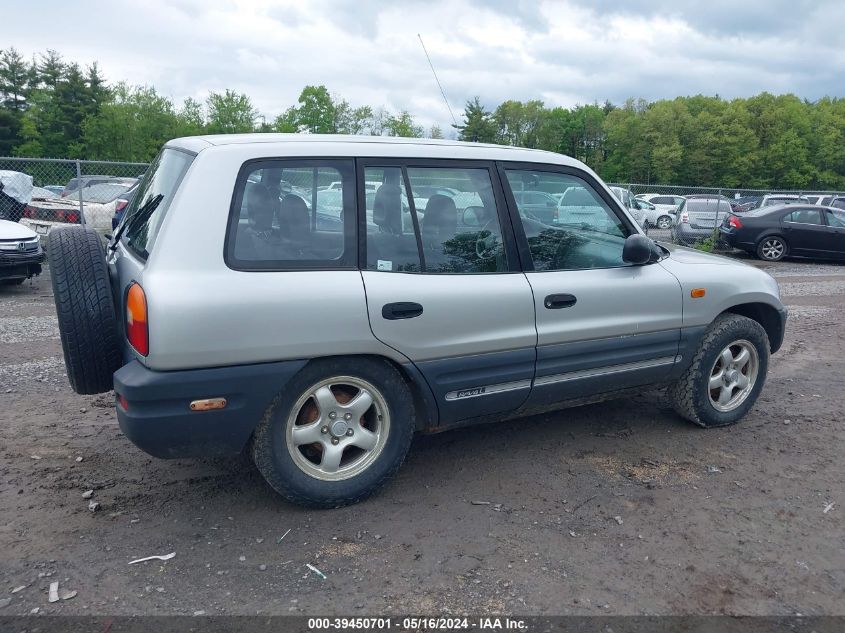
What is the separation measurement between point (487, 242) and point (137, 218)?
1.93 meters

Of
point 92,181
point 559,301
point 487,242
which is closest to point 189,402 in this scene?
point 487,242

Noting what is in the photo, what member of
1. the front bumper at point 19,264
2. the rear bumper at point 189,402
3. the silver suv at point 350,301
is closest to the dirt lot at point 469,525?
the silver suv at point 350,301

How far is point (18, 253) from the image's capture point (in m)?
9.71

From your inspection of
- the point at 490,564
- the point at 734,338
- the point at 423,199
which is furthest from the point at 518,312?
the point at 734,338

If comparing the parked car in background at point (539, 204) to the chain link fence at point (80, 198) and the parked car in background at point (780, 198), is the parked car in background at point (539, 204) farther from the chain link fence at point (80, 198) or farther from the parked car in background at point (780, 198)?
the parked car in background at point (780, 198)

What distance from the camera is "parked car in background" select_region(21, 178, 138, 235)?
1241 centimetres

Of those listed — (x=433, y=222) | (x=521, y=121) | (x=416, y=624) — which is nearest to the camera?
(x=416, y=624)

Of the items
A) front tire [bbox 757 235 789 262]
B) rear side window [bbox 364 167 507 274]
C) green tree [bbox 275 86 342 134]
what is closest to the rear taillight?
rear side window [bbox 364 167 507 274]

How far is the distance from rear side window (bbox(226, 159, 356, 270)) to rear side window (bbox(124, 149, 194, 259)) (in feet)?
1.20

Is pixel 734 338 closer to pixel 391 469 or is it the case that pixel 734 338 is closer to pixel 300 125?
pixel 391 469

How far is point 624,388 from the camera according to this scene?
4.42m

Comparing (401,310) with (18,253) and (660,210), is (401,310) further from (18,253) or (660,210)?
(660,210)

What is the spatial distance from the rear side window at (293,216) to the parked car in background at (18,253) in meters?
7.90

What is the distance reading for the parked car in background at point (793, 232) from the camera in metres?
16.2
